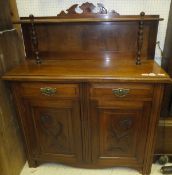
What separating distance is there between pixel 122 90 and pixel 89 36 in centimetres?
57

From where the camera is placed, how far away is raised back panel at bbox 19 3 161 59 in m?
1.45

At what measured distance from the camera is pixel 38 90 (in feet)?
→ 4.23

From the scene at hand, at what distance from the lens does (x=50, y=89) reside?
1266mm

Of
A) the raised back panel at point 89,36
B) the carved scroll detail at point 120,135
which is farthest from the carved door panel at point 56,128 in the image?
the raised back panel at point 89,36

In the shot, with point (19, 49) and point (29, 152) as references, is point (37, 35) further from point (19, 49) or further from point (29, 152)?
point (29, 152)

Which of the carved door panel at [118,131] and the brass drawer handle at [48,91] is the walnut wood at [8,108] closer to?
the brass drawer handle at [48,91]

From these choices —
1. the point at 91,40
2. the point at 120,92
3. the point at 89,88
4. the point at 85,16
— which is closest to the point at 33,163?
the point at 89,88

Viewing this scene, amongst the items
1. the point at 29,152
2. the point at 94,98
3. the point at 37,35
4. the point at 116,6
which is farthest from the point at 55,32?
the point at 29,152

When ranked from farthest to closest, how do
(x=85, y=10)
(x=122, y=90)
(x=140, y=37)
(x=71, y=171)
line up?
1. (x=71, y=171)
2. (x=85, y=10)
3. (x=140, y=37)
4. (x=122, y=90)

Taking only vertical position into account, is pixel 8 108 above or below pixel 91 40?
below

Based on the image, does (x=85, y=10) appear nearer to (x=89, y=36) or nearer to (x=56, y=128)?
(x=89, y=36)

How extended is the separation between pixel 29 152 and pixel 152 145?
3.26 ft

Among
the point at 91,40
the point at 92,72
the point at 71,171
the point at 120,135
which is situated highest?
the point at 91,40

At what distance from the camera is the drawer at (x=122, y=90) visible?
121 cm
